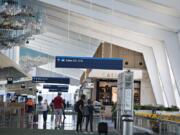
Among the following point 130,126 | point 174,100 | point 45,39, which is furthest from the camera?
point 45,39

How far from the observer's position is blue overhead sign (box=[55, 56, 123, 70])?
821 inches

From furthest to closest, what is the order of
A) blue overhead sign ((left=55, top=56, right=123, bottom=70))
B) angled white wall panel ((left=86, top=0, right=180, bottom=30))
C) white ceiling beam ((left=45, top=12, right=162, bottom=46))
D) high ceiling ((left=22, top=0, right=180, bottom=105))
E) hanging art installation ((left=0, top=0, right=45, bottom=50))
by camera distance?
white ceiling beam ((left=45, top=12, right=162, bottom=46))
hanging art installation ((left=0, top=0, right=45, bottom=50))
high ceiling ((left=22, top=0, right=180, bottom=105))
angled white wall panel ((left=86, top=0, right=180, bottom=30))
blue overhead sign ((left=55, top=56, right=123, bottom=70))

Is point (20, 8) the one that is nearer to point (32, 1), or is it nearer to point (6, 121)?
point (32, 1)

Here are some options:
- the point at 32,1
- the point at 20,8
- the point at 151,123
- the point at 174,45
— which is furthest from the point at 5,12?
the point at 151,123

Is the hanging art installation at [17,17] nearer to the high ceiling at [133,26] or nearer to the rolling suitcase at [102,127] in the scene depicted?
the high ceiling at [133,26]

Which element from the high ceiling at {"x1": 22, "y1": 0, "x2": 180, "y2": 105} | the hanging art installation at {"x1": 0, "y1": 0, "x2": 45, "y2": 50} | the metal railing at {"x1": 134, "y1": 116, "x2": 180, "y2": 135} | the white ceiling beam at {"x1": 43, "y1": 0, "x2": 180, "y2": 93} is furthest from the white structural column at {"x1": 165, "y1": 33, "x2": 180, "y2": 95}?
the hanging art installation at {"x1": 0, "y1": 0, "x2": 45, "y2": 50}

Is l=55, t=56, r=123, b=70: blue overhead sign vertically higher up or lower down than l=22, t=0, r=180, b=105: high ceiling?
lower down

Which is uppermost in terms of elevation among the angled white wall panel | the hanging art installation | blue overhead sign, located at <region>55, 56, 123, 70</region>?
the hanging art installation

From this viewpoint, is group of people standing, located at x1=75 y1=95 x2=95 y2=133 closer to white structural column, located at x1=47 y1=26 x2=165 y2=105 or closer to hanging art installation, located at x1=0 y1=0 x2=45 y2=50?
hanging art installation, located at x1=0 y1=0 x2=45 y2=50

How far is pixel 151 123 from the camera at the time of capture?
17.8 meters

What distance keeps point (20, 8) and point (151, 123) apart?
39.1 ft

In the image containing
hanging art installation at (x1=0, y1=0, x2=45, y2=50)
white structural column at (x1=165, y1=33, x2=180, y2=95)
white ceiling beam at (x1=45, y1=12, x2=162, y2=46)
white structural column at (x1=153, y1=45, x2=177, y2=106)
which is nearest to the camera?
white structural column at (x1=165, y1=33, x2=180, y2=95)

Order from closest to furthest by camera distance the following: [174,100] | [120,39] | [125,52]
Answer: [174,100] < [120,39] < [125,52]

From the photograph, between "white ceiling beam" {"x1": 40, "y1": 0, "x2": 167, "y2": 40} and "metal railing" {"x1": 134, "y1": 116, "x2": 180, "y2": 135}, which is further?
"white ceiling beam" {"x1": 40, "y1": 0, "x2": 167, "y2": 40}
